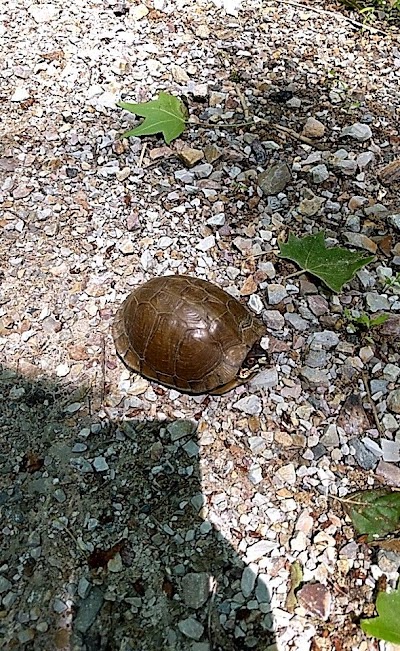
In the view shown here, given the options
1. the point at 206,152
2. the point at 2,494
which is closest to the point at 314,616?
the point at 2,494

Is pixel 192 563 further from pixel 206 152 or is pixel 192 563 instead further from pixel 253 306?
pixel 206 152

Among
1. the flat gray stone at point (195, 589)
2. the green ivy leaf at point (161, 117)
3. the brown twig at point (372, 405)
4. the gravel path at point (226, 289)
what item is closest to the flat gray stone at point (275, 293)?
the gravel path at point (226, 289)

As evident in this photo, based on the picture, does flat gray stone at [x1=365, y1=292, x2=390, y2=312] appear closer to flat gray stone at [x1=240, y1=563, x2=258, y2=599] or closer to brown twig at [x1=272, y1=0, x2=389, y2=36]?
flat gray stone at [x1=240, y1=563, x2=258, y2=599]

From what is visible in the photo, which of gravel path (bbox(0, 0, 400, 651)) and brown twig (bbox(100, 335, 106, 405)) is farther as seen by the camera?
brown twig (bbox(100, 335, 106, 405))

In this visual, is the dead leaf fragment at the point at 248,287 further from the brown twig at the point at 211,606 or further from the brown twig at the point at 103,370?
the brown twig at the point at 211,606

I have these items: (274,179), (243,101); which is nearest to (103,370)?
(274,179)

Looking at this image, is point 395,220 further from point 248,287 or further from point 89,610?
point 89,610

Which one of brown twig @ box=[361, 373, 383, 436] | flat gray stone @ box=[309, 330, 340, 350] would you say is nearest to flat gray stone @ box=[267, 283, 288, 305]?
flat gray stone @ box=[309, 330, 340, 350]
